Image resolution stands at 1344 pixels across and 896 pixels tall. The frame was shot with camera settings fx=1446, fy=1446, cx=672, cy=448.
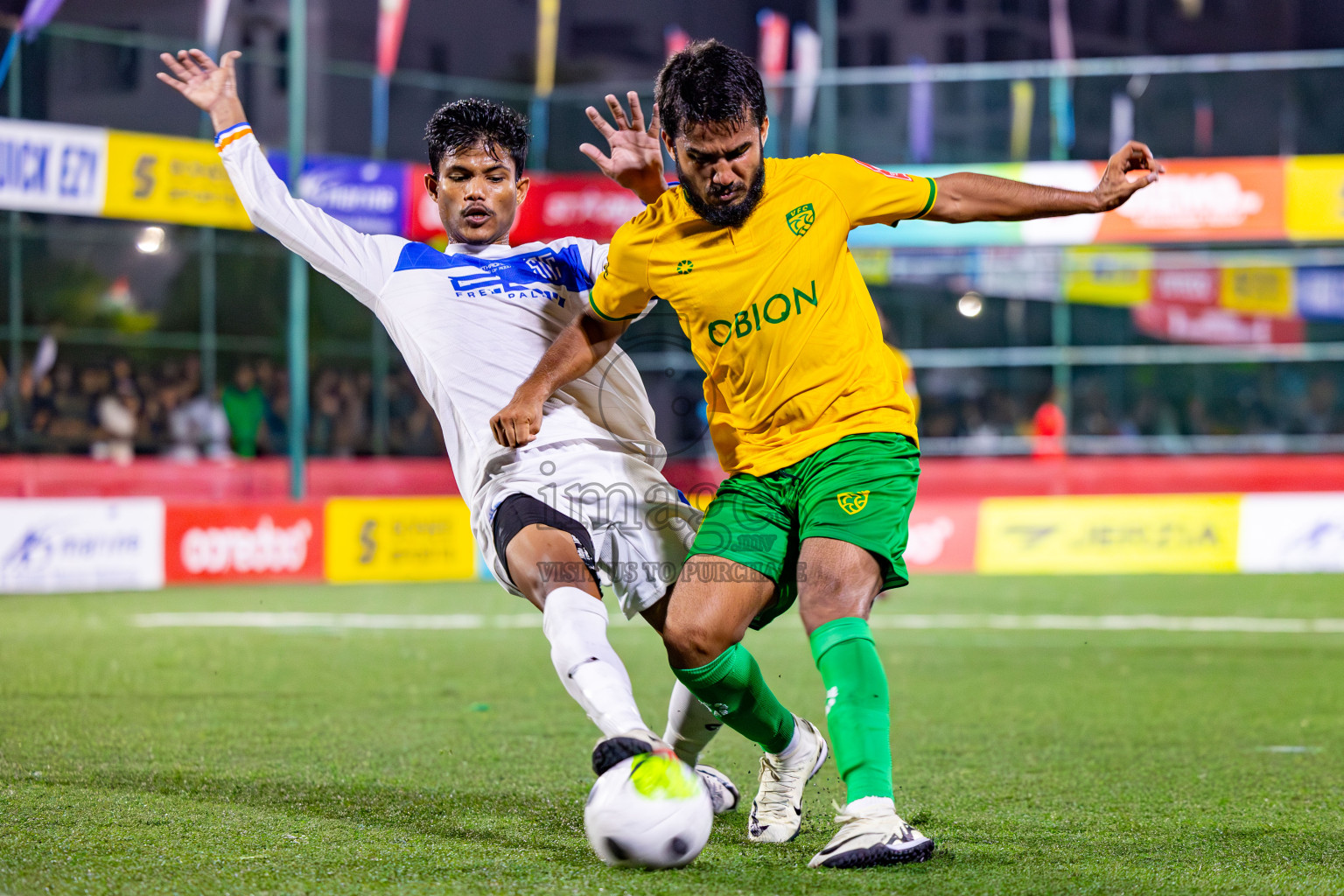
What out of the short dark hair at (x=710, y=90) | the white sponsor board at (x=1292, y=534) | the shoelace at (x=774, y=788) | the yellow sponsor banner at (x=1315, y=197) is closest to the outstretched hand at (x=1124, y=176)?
the short dark hair at (x=710, y=90)

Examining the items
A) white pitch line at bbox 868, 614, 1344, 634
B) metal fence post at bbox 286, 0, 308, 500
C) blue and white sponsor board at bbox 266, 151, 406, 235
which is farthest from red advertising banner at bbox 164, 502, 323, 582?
white pitch line at bbox 868, 614, 1344, 634

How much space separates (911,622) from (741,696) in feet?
24.4

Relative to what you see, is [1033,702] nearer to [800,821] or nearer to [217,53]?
[800,821]

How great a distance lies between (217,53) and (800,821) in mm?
19929

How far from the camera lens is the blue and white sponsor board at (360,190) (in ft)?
67.4

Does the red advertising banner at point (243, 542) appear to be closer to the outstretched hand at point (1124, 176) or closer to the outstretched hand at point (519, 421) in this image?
the outstretched hand at point (519, 421)

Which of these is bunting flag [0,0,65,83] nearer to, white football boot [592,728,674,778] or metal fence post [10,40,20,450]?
metal fence post [10,40,20,450]

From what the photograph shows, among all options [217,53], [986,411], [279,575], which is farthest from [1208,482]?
[217,53]

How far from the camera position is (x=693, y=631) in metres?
3.85

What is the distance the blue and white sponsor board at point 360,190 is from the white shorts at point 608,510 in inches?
659

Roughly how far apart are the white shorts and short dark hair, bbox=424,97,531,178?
39.2 inches

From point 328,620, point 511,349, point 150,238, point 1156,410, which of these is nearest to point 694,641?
point 511,349

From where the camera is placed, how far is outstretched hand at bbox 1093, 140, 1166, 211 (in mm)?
3889

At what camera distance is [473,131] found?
4461 millimetres
